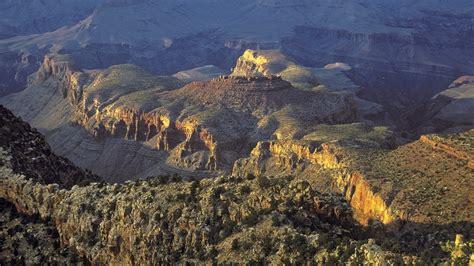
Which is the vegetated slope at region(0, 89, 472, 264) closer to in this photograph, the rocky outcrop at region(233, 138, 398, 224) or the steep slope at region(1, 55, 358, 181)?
the rocky outcrop at region(233, 138, 398, 224)

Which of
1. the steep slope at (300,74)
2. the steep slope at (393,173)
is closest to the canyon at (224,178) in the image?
the steep slope at (393,173)

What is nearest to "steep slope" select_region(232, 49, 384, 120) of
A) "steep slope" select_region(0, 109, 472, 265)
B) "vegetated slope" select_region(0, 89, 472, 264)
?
"steep slope" select_region(0, 109, 472, 265)

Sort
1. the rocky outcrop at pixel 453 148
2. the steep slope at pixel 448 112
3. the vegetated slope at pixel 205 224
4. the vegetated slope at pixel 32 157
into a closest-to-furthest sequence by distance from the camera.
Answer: the vegetated slope at pixel 205 224
the vegetated slope at pixel 32 157
the rocky outcrop at pixel 453 148
the steep slope at pixel 448 112

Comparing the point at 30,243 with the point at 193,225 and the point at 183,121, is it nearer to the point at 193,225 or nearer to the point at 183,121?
the point at 193,225

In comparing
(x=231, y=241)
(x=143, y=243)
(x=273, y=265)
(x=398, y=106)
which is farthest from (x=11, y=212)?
(x=398, y=106)

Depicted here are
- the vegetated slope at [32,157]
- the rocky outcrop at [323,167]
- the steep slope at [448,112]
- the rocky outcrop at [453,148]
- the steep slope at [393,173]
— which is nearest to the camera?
the vegetated slope at [32,157]

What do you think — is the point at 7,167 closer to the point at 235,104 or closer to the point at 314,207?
the point at 314,207

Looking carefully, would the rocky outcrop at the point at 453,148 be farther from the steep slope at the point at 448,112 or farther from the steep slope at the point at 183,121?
the steep slope at the point at 448,112

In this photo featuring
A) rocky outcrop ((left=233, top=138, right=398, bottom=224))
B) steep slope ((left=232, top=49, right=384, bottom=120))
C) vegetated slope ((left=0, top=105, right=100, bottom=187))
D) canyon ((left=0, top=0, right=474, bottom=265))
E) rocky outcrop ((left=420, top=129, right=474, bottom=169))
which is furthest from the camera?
steep slope ((left=232, top=49, right=384, bottom=120))
